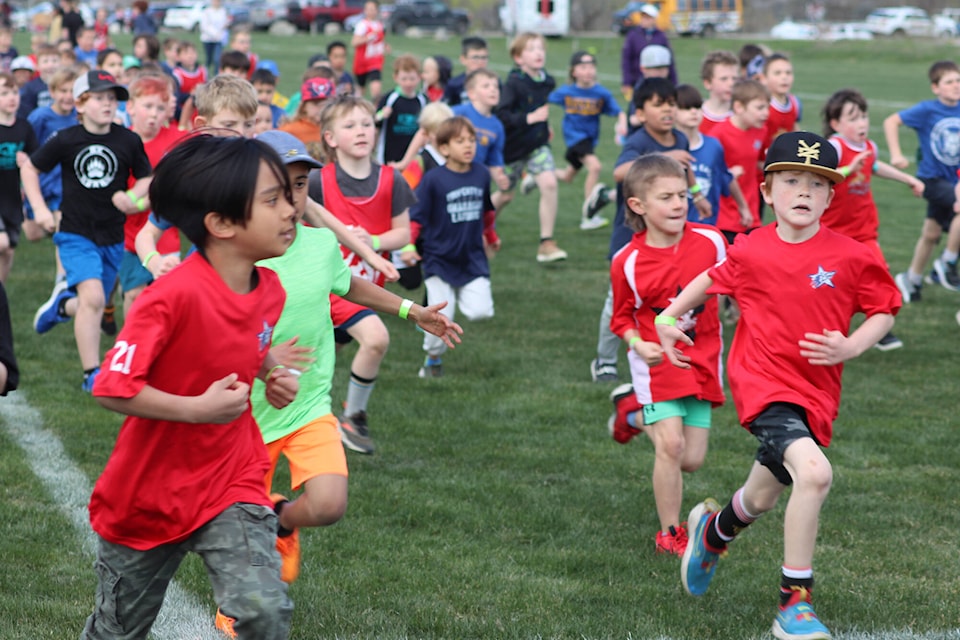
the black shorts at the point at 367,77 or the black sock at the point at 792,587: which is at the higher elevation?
the black sock at the point at 792,587

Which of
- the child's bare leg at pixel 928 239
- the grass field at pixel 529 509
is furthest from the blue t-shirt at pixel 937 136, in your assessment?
the grass field at pixel 529 509

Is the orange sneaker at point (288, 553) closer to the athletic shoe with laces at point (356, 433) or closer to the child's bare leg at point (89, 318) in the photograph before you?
the athletic shoe with laces at point (356, 433)

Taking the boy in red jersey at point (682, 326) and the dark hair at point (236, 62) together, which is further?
the dark hair at point (236, 62)

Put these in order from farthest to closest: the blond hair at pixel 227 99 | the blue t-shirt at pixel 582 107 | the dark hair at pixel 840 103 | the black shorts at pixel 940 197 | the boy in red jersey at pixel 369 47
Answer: the boy in red jersey at pixel 369 47
the blue t-shirt at pixel 582 107
the black shorts at pixel 940 197
the dark hair at pixel 840 103
the blond hair at pixel 227 99

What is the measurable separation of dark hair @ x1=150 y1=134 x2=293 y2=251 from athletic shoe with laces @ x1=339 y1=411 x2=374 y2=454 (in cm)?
380

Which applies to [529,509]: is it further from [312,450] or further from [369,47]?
[369,47]

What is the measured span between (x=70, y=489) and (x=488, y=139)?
575 centimetres

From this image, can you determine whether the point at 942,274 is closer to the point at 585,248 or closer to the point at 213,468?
the point at 585,248

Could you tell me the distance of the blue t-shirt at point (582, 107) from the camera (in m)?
14.6

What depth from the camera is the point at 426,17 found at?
188 feet

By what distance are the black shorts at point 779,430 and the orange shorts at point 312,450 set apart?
5.13 feet

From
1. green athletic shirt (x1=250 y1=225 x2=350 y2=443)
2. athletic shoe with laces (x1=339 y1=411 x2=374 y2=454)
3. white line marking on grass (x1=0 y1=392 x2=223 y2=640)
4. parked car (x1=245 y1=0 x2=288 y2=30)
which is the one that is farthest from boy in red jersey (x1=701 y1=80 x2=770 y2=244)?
parked car (x1=245 y1=0 x2=288 y2=30)

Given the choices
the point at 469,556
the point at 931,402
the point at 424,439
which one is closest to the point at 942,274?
the point at 931,402

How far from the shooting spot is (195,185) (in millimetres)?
3516
